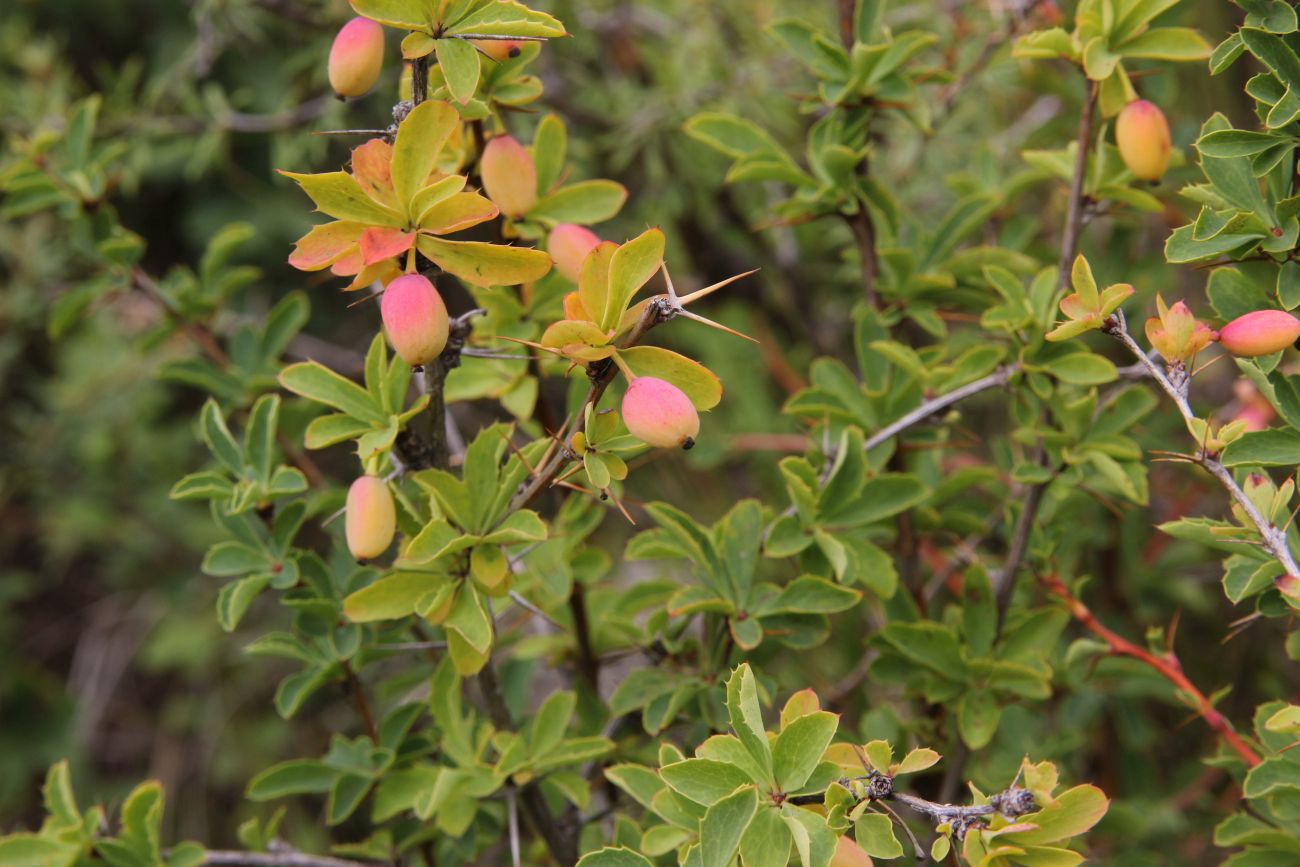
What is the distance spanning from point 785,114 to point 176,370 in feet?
3.48

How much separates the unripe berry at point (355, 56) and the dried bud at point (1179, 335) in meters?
0.52

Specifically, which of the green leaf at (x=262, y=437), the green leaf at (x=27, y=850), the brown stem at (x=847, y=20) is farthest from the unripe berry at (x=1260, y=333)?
the green leaf at (x=27, y=850)

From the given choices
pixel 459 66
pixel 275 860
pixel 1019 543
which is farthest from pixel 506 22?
pixel 275 860

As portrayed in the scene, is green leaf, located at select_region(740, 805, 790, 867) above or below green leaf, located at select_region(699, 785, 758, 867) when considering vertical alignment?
below

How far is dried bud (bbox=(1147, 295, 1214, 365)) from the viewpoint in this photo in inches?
26.0

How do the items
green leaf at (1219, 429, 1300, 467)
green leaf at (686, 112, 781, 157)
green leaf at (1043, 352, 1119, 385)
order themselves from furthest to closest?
green leaf at (686, 112, 781, 157) → green leaf at (1043, 352, 1119, 385) → green leaf at (1219, 429, 1300, 467)

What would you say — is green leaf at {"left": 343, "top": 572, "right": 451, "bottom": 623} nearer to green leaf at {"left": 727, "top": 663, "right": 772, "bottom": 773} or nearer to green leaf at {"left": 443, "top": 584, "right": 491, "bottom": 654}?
green leaf at {"left": 443, "top": 584, "right": 491, "bottom": 654}

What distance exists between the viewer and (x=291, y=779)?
0.91 meters

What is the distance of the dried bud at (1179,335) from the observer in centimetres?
66

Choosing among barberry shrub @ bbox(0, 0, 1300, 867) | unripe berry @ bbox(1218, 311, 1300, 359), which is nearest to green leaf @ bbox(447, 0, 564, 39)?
barberry shrub @ bbox(0, 0, 1300, 867)

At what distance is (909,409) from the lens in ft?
3.13

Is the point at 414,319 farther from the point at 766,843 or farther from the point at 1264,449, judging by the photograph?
the point at 1264,449

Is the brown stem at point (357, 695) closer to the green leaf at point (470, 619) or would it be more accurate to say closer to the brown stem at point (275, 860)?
the brown stem at point (275, 860)

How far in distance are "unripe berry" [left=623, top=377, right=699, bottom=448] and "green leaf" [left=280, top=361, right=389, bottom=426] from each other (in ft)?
0.70
